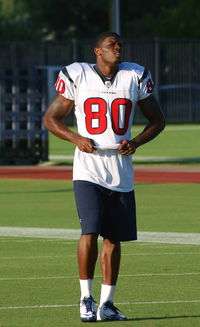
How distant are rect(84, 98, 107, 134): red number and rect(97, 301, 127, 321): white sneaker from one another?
1.29 meters

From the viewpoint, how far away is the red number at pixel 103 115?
1066 cm

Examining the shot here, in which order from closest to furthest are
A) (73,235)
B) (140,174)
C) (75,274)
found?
(75,274), (73,235), (140,174)

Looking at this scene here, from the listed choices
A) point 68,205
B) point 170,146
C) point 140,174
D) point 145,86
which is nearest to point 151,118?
point 145,86

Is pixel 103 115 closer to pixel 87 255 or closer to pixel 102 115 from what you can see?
pixel 102 115

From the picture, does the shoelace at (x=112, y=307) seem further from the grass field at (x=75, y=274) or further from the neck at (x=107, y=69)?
the neck at (x=107, y=69)

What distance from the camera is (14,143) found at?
32.3m

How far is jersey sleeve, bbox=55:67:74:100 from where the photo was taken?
10711mm

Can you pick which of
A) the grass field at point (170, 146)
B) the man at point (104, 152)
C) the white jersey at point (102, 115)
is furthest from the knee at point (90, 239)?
the grass field at point (170, 146)

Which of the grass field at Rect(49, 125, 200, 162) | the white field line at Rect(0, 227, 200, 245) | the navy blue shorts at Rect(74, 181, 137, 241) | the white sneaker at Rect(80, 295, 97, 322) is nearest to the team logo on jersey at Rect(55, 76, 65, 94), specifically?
the navy blue shorts at Rect(74, 181, 137, 241)

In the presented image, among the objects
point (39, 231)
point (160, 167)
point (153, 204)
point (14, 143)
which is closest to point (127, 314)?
point (39, 231)

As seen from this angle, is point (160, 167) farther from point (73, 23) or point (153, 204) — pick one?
point (73, 23)

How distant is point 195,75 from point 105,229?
156 ft

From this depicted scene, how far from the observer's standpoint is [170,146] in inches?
1567

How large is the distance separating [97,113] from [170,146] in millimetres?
29231
